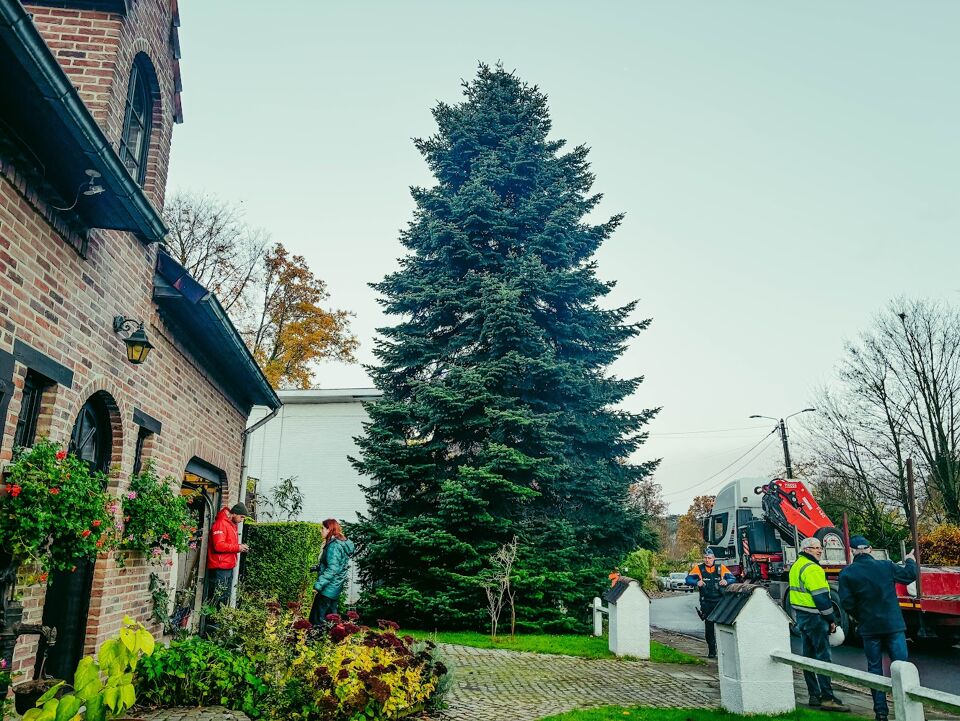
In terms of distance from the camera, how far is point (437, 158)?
720 inches

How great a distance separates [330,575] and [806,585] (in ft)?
19.2

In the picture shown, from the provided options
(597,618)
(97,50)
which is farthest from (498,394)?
(97,50)

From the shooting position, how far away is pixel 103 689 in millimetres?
1742

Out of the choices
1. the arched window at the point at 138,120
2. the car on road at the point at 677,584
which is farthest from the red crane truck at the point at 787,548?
the car on road at the point at 677,584

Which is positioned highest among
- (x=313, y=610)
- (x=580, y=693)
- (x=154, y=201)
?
(x=154, y=201)

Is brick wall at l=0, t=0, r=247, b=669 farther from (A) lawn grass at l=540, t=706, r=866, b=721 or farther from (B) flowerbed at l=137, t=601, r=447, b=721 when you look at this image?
(A) lawn grass at l=540, t=706, r=866, b=721

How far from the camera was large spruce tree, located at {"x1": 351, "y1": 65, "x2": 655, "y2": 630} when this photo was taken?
1416cm

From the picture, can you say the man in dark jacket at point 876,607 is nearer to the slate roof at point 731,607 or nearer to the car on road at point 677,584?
the slate roof at point 731,607

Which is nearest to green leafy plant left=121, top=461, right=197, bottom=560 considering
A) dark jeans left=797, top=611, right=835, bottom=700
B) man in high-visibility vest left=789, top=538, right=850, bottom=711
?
man in high-visibility vest left=789, top=538, right=850, bottom=711

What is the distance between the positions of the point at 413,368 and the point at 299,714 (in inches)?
447

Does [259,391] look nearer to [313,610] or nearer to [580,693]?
[313,610]

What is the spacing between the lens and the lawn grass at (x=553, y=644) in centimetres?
1137

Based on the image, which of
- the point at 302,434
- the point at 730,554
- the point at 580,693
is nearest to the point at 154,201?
the point at 580,693

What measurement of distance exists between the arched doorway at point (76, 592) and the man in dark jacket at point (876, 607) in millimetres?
7602
